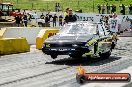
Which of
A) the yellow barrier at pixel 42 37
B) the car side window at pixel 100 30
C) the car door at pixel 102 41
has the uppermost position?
the car side window at pixel 100 30

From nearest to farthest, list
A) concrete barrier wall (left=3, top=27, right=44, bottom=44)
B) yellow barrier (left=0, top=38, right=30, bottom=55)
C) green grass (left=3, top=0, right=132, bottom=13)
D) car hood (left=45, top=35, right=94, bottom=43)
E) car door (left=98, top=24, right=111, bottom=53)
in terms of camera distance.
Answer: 1. car hood (left=45, top=35, right=94, bottom=43)
2. car door (left=98, top=24, right=111, bottom=53)
3. yellow barrier (left=0, top=38, right=30, bottom=55)
4. concrete barrier wall (left=3, top=27, right=44, bottom=44)
5. green grass (left=3, top=0, right=132, bottom=13)

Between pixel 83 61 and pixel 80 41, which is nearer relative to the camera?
pixel 80 41

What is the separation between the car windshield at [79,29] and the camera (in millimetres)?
16016

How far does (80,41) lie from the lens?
48.8 ft

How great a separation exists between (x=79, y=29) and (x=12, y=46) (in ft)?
16.5

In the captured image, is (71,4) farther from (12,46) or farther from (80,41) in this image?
(80,41)

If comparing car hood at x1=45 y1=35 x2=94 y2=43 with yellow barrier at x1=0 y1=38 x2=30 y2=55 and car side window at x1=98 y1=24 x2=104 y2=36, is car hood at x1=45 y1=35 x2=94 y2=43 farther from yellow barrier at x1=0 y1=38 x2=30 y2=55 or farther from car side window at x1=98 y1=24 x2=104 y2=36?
yellow barrier at x1=0 y1=38 x2=30 y2=55

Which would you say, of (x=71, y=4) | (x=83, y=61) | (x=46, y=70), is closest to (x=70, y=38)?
(x=83, y=61)

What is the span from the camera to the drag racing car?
48.7 feet

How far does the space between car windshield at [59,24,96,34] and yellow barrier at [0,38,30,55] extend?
4131 millimetres

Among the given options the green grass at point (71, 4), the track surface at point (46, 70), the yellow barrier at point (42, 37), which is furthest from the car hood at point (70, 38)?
the green grass at point (71, 4)

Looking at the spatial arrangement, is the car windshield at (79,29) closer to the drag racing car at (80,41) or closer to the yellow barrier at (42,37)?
the drag racing car at (80,41)

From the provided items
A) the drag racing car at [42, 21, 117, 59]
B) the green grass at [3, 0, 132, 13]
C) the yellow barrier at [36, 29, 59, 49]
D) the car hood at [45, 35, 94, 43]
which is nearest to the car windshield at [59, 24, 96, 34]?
the drag racing car at [42, 21, 117, 59]

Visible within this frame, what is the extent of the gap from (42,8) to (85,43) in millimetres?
44071
